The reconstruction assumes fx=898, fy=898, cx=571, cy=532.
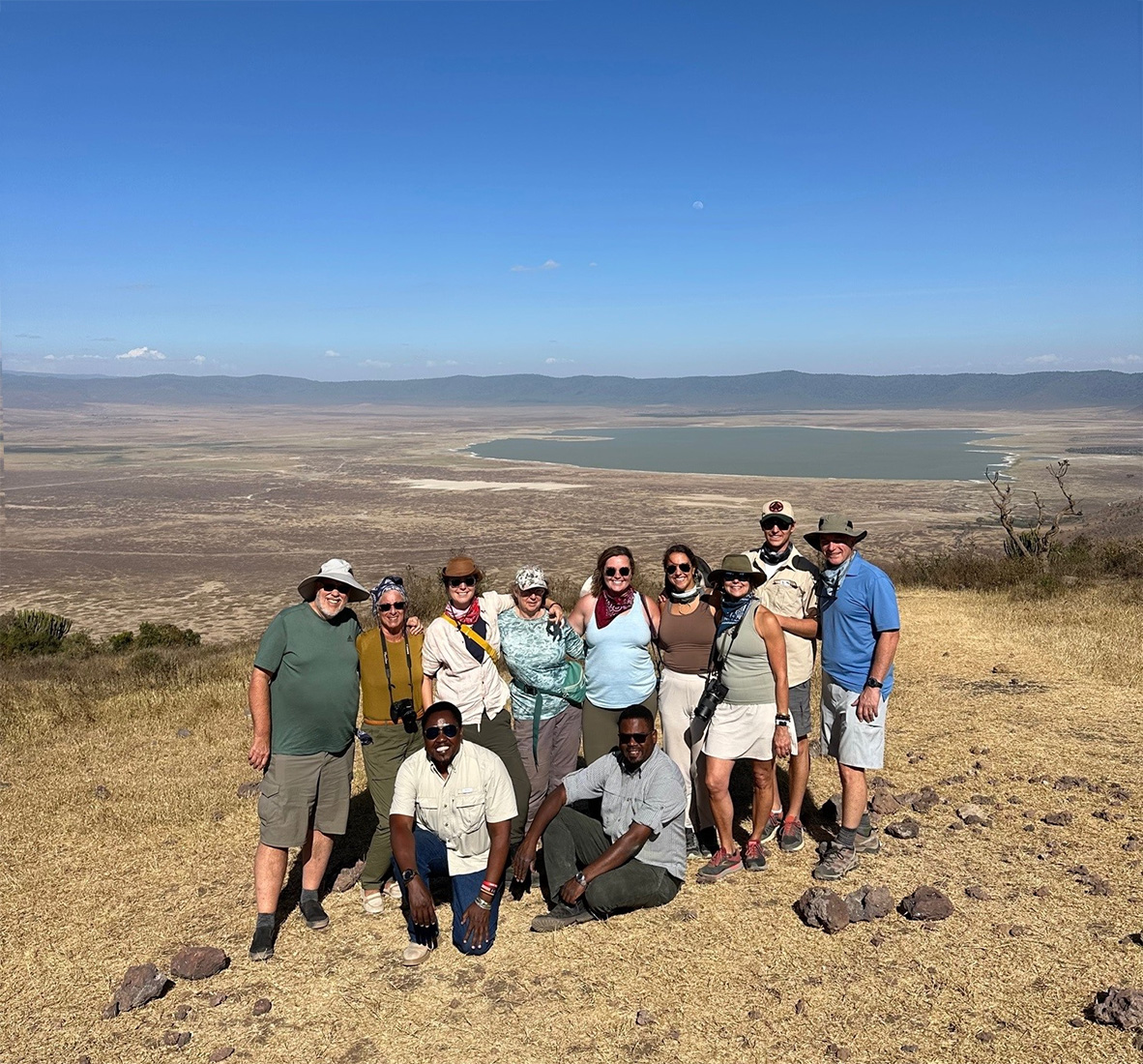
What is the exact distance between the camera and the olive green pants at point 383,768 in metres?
4.67

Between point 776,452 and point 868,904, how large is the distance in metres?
75.9

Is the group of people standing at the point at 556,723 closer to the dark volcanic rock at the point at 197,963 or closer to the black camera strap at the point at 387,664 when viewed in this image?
the black camera strap at the point at 387,664

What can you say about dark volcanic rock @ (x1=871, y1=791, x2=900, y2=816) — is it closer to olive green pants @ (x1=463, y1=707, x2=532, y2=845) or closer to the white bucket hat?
olive green pants @ (x1=463, y1=707, x2=532, y2=845)

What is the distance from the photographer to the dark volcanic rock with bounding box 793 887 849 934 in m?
4.26

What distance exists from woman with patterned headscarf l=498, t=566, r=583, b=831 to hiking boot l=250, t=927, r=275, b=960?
141cm

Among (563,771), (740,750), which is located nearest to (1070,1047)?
(740,750)

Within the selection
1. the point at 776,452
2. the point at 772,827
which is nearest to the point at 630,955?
the point at 772,827

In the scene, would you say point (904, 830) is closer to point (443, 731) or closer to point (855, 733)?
point (855, 733)

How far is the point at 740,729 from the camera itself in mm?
4719

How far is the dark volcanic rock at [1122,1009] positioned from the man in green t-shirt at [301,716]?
3.40 metres

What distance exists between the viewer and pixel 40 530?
3812 cm

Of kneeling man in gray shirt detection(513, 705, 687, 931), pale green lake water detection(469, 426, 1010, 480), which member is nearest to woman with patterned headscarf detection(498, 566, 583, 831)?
kneeling man in gray shirt detection(513, 705, 687, 931)

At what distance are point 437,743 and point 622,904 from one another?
1262mm

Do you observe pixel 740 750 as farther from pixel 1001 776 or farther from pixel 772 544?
pixel 1001 776
